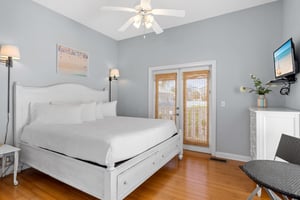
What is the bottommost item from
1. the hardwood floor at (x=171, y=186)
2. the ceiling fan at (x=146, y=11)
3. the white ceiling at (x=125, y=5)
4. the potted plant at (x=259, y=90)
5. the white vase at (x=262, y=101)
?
the hardwood floor at (x=171, y=186)

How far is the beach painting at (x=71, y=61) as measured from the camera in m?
3.16

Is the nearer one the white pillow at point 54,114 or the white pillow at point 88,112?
the white pillow at point 54,114

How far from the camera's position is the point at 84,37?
12.0ft

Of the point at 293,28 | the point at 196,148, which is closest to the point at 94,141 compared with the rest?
the point at 196,148

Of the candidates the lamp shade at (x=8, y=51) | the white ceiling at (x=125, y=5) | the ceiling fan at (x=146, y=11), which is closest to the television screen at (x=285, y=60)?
the white ceiling at (x=125, y=5)

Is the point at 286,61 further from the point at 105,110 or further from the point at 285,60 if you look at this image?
the point at 105,110

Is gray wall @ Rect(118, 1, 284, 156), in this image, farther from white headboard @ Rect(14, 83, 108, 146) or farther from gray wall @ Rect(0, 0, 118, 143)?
white headboard @ Rect(14, 83, 108, 146)

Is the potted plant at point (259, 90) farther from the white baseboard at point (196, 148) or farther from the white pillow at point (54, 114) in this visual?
the white pillow at point (54, 114)

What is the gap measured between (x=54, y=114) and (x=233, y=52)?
3530 millimetres

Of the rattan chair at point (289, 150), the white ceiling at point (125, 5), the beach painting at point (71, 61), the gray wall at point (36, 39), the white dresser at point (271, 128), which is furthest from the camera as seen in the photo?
the beach painting at point (71, 61)

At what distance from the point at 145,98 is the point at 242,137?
94.6 inches

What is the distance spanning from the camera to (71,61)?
3.36m

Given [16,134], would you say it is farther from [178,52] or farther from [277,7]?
[277,7]

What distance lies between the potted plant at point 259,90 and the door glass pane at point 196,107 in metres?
0.80
